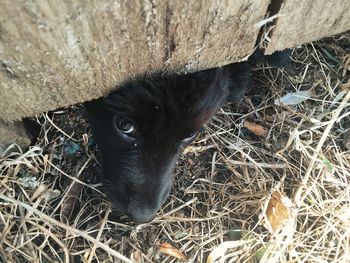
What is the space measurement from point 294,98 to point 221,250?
38.7 inches

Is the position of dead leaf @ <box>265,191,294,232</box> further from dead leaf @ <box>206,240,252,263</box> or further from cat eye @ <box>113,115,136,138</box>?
cat eye @ <box>113,115,136,138</box>

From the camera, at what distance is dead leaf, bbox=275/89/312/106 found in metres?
2.83

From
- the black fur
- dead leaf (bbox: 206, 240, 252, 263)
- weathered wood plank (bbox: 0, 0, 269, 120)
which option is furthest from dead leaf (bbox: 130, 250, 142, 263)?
weathered wood plank (bbox: 0, 0, 269, 120)

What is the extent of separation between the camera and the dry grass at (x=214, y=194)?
2346 mm

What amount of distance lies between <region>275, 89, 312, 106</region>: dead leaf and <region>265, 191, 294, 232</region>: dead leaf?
57 cm

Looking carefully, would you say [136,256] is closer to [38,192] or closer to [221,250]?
[221,250]

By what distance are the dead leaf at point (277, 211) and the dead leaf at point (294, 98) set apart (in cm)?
57

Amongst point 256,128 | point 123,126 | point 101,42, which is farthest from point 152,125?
point 256,128

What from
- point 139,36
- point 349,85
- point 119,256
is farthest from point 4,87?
point 349,85

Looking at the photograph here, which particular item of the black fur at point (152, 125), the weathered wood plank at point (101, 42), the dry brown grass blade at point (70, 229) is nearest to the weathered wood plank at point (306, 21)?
the weathered wood plank at point (101, 42)

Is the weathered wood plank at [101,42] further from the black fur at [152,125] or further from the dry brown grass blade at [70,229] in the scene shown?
the dry brown grass blade at [70,229]

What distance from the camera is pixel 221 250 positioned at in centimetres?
240

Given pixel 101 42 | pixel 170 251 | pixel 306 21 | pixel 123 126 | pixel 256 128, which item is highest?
pixel 101 42

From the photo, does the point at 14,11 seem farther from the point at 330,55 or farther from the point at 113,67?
the point at 330,55
